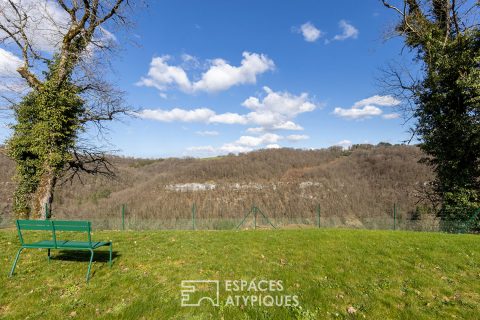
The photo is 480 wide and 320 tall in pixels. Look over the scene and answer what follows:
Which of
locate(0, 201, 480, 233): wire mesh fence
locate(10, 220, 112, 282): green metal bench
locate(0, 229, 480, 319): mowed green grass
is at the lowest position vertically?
locate(0, 201, 480, 233): wire mesh fence

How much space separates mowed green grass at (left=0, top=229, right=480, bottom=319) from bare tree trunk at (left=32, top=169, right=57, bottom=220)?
4.75 m

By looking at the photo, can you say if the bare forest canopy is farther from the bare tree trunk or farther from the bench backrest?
the bench backrest

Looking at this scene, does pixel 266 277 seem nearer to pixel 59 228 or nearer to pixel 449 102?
pixel 59 228

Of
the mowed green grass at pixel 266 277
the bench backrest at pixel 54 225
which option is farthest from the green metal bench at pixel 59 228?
the mowed green grass at pixel 266 277

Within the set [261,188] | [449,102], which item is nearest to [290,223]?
[449,102]

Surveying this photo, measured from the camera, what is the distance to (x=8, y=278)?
18.4ft

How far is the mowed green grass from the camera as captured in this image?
14.8 feet

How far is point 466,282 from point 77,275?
834 cm

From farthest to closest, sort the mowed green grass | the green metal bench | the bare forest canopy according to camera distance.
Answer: the bare forest canopy < the green metal bench < the mowed green grass

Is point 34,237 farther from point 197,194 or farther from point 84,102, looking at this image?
point 197,194

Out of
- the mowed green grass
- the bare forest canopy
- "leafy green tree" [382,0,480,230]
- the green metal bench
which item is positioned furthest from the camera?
the bare forest canopy

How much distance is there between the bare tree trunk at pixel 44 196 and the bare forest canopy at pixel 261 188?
11769 mm

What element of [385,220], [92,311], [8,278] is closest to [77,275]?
[8,278]

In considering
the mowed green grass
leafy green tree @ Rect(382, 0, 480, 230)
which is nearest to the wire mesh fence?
leafy green tree @ Rect(382, 0, 480, 230)
